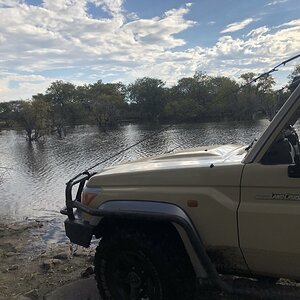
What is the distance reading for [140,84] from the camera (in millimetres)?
108000

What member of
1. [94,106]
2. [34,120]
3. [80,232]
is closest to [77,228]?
[80,232]

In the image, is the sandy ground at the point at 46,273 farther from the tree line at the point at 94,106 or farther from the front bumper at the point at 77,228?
the tree line at the point at 94,106

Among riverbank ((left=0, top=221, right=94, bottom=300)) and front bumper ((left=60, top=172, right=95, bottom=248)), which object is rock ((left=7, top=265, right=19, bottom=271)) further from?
front bumper ((left=60, top=172, right=95, bottom=248))

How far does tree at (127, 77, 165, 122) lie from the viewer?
95.5m

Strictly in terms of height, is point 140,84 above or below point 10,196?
above

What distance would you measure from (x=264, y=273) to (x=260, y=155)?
909mm

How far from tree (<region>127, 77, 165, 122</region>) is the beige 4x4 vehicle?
86.2m

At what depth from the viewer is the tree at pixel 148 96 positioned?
95494 millimetres

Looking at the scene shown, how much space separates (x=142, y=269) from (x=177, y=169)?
928 mm

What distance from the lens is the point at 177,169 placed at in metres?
3.21

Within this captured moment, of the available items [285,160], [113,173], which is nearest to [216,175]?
[285,160]

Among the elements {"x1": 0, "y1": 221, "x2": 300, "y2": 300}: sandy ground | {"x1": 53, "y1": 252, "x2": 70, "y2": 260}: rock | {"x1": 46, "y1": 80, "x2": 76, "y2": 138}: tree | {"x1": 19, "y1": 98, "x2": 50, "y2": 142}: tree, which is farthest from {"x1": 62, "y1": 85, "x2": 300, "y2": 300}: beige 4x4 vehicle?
{"x1": 46, "y1": 80, "x2": 76, "y2": 138}: tree

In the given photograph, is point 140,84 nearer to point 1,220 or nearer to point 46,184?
point 46,184

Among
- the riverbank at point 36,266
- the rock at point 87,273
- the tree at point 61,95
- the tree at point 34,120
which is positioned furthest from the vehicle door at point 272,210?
the tree at point 61,95
